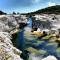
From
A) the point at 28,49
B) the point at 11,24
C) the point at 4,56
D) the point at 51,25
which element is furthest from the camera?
the point at 11,24

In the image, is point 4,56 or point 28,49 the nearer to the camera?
point 4,56

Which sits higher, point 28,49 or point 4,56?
point 4,56

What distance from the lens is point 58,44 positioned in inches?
1126

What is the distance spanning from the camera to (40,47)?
2742 centimetres

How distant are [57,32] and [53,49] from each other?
26.5 ft

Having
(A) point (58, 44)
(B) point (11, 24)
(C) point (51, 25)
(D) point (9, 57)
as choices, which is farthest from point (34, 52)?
(B) point (11, 24)

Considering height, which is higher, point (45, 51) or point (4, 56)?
point (4, 56)

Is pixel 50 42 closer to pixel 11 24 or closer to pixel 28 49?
pixel 28 49

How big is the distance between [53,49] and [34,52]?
2.83 meters

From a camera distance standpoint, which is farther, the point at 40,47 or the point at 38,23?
the point at 38,23

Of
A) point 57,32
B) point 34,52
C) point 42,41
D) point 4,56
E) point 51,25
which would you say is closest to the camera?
point 4,56

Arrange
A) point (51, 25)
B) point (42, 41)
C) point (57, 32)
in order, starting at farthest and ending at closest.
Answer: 1. point (51, 25)
2. point (57, 32)
3. point (42, 41)

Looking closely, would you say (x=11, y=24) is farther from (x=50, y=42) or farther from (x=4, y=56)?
(x=4, y=56)

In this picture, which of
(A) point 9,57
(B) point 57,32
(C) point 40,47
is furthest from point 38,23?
(A) point 9,57
